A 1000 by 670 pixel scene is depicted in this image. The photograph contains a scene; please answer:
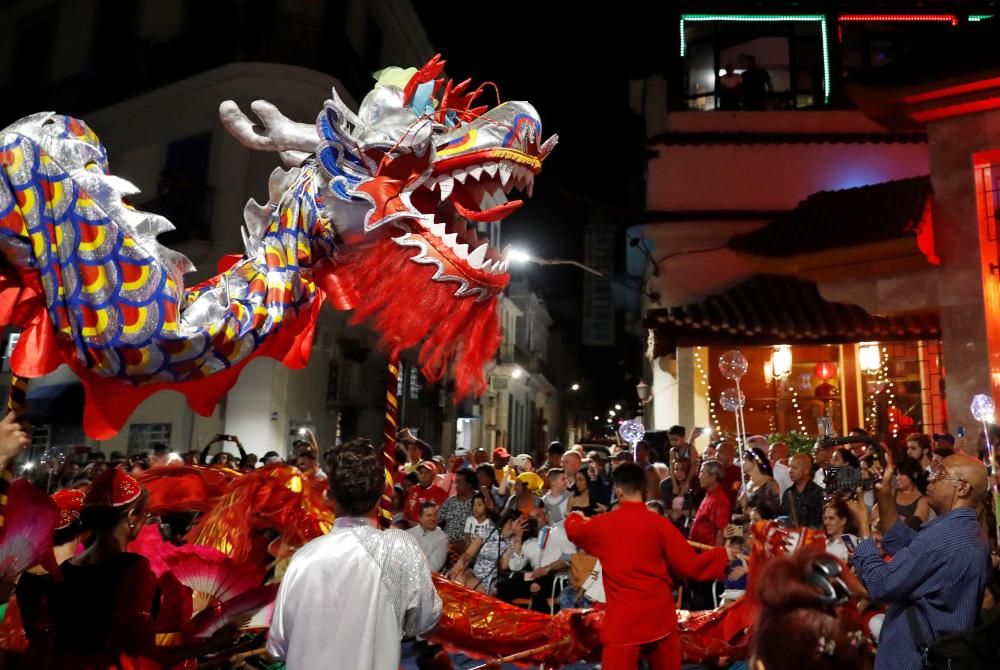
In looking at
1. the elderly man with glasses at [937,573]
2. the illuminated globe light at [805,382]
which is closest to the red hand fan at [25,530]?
the elderly man with glasses at [937,573]

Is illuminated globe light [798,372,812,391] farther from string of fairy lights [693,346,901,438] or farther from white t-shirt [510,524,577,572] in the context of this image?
white t-shirt [510,524,577,572]

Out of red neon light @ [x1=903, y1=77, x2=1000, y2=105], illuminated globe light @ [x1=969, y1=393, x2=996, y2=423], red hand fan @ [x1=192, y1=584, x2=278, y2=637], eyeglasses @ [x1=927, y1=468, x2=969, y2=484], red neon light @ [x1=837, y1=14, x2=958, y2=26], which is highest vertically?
red neon light @ [x1=837, y1=14, x2=958, y2=26]

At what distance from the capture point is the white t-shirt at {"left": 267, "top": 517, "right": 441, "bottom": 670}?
247cm

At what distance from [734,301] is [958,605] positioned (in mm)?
9365

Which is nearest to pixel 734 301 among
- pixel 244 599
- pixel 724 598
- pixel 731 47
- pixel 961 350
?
pixel 961 350

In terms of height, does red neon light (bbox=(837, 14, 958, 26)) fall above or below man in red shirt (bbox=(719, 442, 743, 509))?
above

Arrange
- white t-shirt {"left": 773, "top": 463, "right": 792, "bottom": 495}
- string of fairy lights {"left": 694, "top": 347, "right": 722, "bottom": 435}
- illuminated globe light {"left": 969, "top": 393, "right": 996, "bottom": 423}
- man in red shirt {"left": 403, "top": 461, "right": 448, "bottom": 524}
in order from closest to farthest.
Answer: illuminated globe light {"left": 969, "top": 393, "right": 996, "bottom": 423} < man in red shirt {"left": 403, "top": 461, "right": 448, "bottom": 524} < white t-shirt {"left": 773, "top": 463, "right": 792, "bottom": 495} < string of fairy lights {"left": 694, "top": 347, "right": 722, "bottom": 435}

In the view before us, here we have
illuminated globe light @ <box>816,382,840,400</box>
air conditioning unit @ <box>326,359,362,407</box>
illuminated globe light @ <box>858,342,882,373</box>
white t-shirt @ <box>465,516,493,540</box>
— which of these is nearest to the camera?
white t-shirt @ <box>465,516,493,540</box>

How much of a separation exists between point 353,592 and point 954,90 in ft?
30.6

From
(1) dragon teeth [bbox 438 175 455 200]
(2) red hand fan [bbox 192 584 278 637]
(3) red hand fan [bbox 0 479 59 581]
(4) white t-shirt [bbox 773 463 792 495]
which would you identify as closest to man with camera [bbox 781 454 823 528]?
(4) white t-shirt [bbox 773 463 792 495]

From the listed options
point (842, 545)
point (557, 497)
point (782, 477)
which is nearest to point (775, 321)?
point (782, 477)

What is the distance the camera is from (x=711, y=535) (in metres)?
7.27

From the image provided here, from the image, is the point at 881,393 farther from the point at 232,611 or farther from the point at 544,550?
the point at 232,611

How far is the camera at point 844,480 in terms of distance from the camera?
22.2 feet
